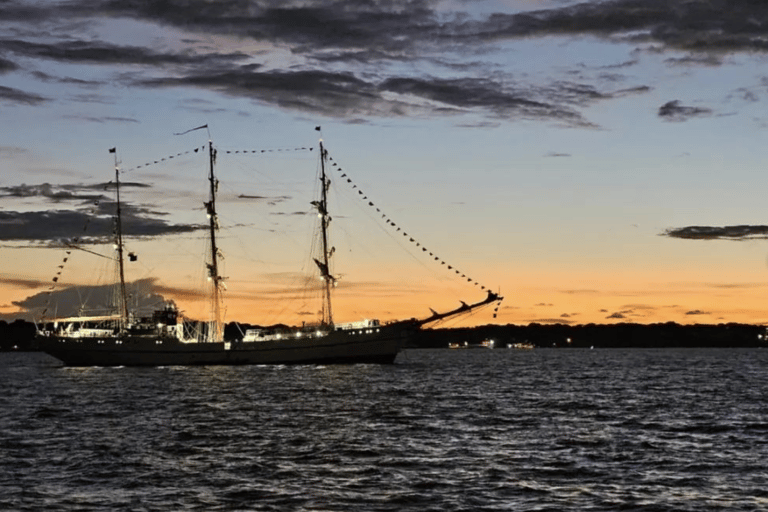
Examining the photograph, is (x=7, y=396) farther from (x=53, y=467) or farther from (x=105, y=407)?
(x=53, y=467)

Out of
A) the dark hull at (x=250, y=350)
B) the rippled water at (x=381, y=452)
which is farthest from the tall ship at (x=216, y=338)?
the rippled water at (x=381, y=452)

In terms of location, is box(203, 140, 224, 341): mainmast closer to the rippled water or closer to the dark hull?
the dark hull

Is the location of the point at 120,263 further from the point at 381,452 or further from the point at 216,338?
the point at 381,452

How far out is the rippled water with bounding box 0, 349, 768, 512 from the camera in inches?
1353

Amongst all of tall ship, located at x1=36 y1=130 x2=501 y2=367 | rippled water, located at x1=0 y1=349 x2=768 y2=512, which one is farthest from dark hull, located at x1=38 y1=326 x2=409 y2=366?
rippled water, located at x1=0 y1=349 x2=768 y2=512

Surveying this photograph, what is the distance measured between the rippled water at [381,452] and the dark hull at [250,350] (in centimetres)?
4889

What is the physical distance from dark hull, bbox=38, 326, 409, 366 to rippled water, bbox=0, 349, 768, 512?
48.9 m

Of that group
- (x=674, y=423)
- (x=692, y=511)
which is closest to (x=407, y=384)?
(x=674, y=423)

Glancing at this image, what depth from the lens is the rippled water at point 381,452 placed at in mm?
34375

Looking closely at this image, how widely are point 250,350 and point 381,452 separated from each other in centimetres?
9571

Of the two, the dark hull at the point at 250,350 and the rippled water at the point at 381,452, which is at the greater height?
the dark hull at the point at 250,350

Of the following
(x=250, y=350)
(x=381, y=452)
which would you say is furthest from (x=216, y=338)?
(x=381, y=452)

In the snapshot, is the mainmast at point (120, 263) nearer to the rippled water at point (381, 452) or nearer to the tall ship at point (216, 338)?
the tall ship at point (216, 338)

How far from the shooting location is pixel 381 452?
46.1 m
